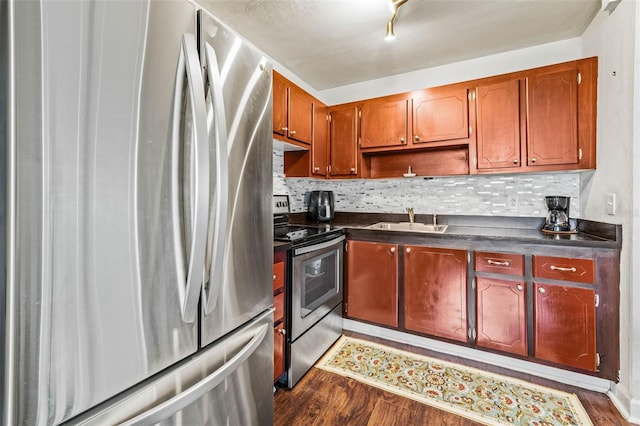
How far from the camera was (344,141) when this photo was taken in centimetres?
295

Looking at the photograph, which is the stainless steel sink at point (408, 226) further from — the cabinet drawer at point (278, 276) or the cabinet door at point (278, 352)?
the cabinet door at point (278, 352)

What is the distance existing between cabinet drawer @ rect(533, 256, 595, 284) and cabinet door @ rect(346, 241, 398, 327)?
38.0 inches

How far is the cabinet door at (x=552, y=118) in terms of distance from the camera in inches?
81.0

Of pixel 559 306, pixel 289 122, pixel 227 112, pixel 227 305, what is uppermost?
pixel 289 122

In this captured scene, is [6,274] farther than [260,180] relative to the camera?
No

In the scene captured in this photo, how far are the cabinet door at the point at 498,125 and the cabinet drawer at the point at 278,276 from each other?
1843mm

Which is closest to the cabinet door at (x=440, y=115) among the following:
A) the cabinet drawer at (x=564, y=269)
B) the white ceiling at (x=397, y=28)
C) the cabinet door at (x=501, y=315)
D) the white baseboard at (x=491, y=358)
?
the white ceiling at (x=397, y=28)

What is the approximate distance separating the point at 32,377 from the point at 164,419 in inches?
13.1

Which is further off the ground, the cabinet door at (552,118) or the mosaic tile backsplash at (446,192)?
the cabinet door at (552,118)

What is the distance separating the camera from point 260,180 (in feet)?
3.85

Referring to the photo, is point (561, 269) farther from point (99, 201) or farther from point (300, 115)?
point (99, 201)

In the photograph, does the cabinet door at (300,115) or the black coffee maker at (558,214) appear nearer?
the black coffee maker at (558,214)

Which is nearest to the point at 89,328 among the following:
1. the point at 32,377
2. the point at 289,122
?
the point at 32,377

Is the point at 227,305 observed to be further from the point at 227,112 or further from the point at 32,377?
the point at 227,112
